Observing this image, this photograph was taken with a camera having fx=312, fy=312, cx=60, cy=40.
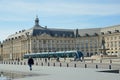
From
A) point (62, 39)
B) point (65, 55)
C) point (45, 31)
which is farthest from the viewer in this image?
point (62, 39)

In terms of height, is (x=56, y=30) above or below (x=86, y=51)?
above

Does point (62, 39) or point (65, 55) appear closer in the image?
point (65, 55)

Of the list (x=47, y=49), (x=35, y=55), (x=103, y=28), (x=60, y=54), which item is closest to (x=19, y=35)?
(x=47, y=49)

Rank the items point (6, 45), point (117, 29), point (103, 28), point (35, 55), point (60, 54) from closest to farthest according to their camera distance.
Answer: point (60, 54) → point (35, 55) → point (117, 29) → point (103, 28) → point (6, 45)

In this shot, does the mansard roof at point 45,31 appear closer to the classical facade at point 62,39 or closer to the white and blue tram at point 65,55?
the classical facade at point 62,39

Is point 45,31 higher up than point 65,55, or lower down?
higher up

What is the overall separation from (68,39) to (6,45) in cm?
4218

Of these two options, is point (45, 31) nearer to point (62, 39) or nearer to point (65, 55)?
point (62, 39)

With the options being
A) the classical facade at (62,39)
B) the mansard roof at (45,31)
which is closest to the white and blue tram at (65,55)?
the mansard roof at (45,31)

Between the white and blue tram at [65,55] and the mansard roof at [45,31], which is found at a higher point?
the mansard roof at [45,31]

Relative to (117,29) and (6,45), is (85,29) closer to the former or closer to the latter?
(117,29)

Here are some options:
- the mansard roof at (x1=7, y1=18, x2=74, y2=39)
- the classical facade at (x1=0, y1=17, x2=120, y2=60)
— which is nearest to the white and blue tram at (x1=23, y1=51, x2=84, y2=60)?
the mansard roof at (x1=7, y1=18, x2=74, y2=39)

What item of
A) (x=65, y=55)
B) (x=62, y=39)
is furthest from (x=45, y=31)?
(x=65, y=55)

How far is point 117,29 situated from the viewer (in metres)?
128
